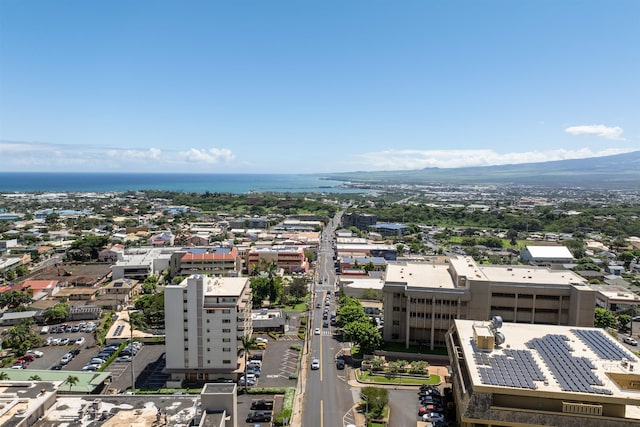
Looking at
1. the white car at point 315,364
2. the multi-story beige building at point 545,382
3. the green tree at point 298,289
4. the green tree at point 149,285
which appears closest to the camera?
the multi-story beige building at point 545,382

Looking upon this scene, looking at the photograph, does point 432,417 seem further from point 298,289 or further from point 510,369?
point 298,289

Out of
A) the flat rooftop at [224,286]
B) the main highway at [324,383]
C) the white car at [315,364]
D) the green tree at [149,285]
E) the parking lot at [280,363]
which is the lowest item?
the parking lot at [280,363]

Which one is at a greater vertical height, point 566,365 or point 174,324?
point 566,365

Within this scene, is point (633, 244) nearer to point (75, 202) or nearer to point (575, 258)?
point (575, 258)

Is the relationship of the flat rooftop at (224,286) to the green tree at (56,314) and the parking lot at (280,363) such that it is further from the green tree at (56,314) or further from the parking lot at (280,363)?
the green tree at (56,314)

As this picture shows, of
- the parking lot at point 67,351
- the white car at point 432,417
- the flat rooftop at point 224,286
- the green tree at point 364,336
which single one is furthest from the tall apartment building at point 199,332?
the white car at point 432,417

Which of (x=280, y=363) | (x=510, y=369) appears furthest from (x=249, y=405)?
(x=510, y=369)

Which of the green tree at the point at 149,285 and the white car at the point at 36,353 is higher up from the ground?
the green tree at the point at 149,285

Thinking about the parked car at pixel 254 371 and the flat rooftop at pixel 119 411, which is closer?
the flat rooftop at pixel 119 411
